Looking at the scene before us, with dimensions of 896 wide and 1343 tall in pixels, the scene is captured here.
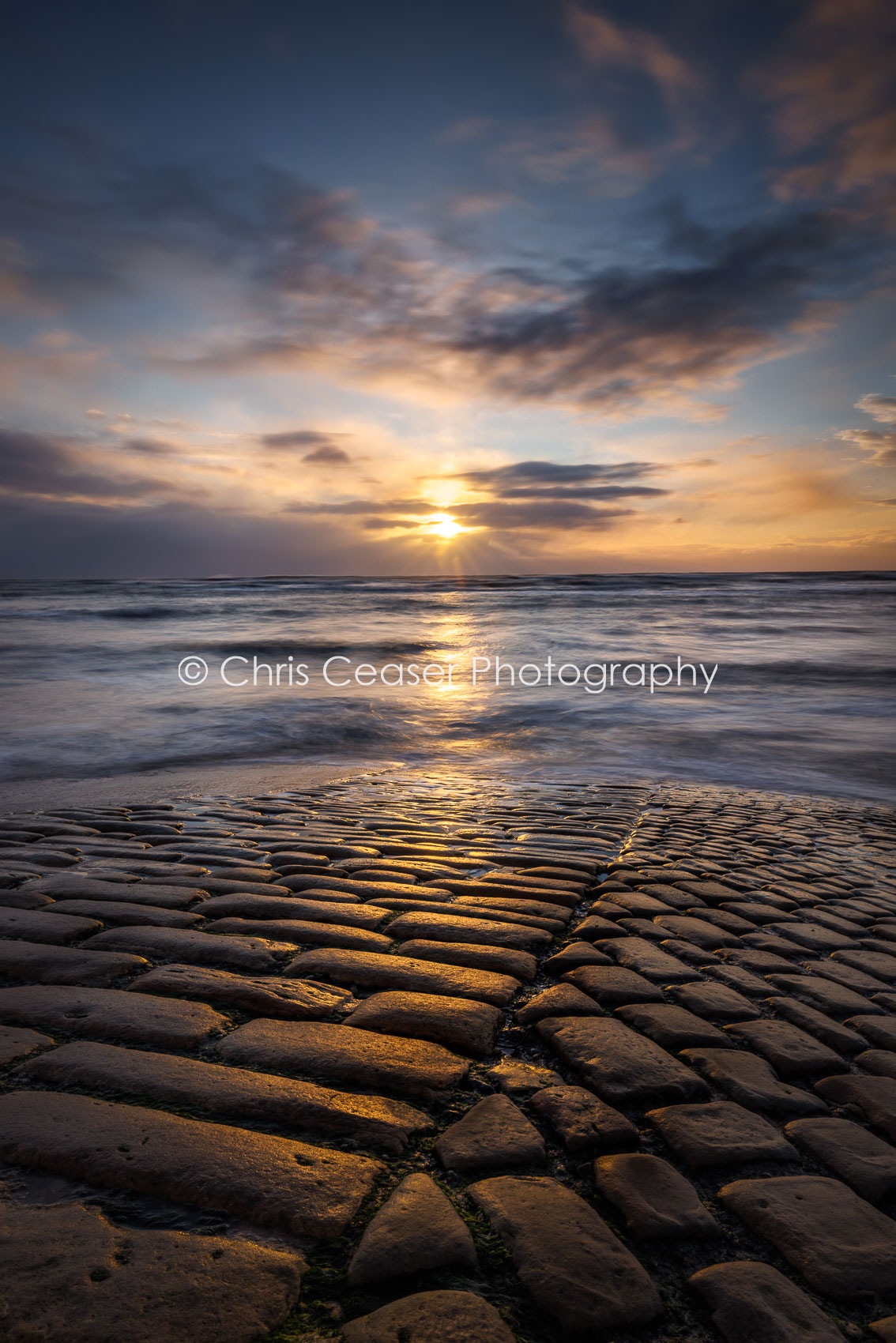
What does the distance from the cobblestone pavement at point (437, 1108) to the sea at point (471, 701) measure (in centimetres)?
343

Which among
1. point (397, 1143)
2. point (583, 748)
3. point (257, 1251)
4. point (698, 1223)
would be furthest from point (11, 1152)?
point (583, 748)

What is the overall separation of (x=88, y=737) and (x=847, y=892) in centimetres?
661

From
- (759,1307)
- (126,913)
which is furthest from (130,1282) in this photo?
(126,913)

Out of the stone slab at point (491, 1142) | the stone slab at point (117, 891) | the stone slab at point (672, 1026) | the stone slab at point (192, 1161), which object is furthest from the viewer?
the stone slab at point (117, 891)

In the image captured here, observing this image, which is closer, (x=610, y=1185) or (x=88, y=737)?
(x=610, y=1185)

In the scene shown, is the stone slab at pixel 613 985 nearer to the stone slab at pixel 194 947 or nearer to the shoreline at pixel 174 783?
the stone slab at pixel 194 947

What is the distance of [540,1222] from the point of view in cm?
111

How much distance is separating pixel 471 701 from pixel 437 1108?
810 centimetres

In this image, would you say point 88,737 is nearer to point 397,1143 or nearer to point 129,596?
point 397,1143

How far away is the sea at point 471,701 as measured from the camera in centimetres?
648

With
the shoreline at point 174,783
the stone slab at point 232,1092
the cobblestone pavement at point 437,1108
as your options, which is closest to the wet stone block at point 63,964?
the cobblestone pavement at point 437,1108

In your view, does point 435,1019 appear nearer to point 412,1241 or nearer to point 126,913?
point 412,1241

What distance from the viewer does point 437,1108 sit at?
136 centimetres

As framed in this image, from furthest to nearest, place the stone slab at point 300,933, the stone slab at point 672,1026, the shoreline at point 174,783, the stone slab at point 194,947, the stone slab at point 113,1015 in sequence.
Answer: the shoreline at point 174,783 < the stone slab at point 300,933 < the stone slab at point 194,947 < the stone slab at point 672,1026 < the stone slab at point 113,1015
